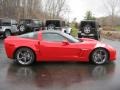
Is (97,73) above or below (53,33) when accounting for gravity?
below

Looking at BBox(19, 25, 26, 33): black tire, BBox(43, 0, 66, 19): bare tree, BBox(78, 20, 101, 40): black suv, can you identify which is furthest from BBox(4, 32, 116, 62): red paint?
BBox(43, 0, 66, 19): bare tree

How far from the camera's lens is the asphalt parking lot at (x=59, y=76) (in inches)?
289

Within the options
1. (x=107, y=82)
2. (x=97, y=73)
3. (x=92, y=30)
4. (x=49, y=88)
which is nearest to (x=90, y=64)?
(x=97, y=73)

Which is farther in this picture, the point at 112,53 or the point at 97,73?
the point at 112,53

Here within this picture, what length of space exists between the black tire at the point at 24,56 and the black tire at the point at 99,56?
2.14 m

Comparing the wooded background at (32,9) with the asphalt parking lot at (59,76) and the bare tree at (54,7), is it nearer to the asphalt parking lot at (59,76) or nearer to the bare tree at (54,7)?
the bare tree at (54,7)

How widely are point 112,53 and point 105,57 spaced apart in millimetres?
307

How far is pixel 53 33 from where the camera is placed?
10.8 meters

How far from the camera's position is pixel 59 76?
336 inches

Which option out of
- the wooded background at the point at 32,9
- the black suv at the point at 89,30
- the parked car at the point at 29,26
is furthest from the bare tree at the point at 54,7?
the black suv at the point at 89,30

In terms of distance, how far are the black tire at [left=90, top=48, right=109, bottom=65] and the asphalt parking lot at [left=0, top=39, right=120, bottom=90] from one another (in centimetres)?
29

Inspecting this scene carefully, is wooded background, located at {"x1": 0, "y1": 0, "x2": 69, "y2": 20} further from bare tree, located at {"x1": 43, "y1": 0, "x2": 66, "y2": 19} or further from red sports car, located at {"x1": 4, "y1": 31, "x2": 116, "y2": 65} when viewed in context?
red sports car, located at {"x1": 4, "y1": 31, "x2": 116, "y2": 65}

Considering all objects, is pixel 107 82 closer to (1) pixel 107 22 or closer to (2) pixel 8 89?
(2) pixel 8 89

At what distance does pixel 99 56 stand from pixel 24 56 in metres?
2.69
